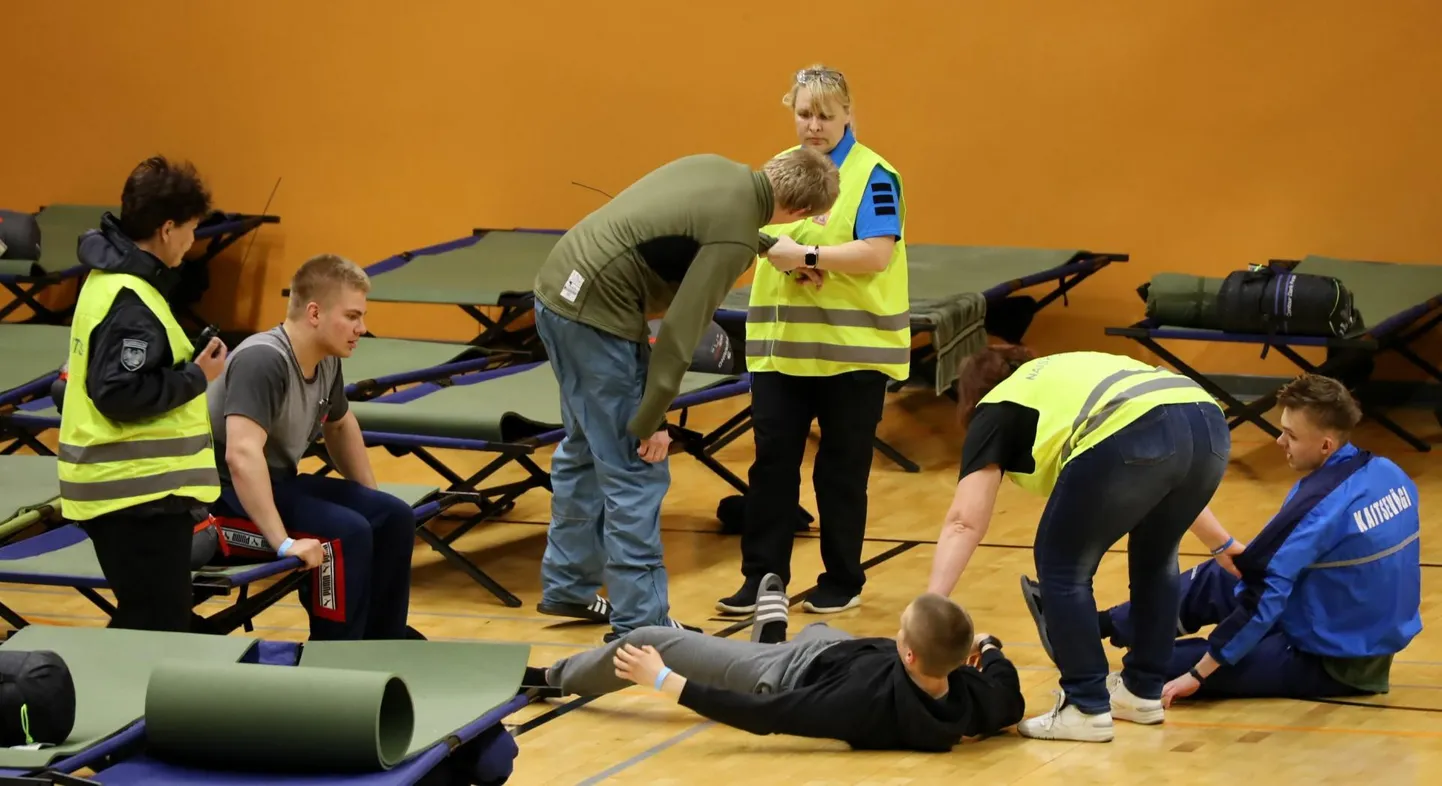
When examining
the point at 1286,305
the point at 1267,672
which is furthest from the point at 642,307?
the point at 1286,305

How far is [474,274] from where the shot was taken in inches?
284

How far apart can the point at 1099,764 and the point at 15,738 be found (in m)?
1.89

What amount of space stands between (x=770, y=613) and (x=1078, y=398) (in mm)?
940

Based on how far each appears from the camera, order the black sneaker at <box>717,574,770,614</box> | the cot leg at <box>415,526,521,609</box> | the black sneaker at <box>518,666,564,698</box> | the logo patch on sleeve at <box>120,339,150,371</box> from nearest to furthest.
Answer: the logo patch on sleeve at <box>120,339,150,371</box>, the black sneaker at <box>518,666,564,698</box>, the black sneaker at <box>717,574,770,614</box>, the cot leg at <box>415,526,521,609</box>

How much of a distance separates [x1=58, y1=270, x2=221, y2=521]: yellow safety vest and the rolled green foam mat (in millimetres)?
713

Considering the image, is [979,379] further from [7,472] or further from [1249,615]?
[7,472]

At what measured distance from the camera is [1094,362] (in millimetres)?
3602

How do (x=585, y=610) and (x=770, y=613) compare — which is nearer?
(x=770, y=613)

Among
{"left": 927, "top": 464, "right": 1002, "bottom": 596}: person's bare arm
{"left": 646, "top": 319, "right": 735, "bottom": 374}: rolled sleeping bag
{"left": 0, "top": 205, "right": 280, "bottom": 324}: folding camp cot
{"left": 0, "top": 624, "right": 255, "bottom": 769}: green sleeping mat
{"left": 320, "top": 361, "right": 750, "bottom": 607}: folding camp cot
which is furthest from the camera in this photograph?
{"left": 0, "top": 205, "right": 280, "bottom": 324}: folding camp cot

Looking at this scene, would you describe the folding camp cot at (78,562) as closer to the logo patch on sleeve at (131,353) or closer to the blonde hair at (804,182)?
the logo patch on sleeve at (131,353)

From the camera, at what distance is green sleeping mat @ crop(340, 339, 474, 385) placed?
5918 millimetres

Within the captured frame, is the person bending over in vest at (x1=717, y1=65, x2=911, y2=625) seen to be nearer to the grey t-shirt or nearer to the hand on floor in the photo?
the hand on floor

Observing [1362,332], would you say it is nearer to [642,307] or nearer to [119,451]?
[642,307]

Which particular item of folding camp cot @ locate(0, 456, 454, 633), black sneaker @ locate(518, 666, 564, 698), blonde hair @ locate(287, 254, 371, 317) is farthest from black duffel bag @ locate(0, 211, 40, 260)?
black sneaker @ locate(518, 666, 564, 698)
